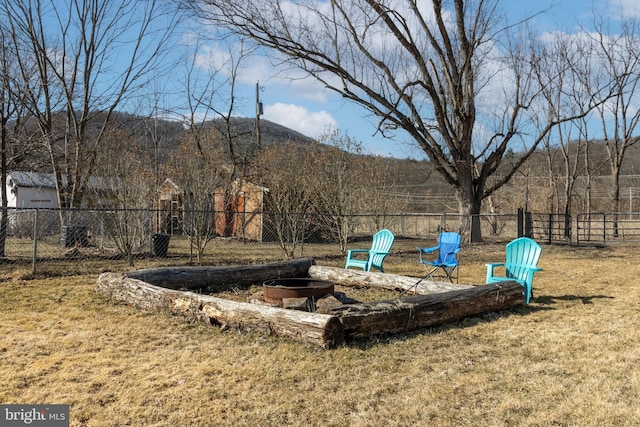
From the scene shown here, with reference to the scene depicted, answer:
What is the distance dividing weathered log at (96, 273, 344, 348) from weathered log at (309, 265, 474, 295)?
2446 millimetres

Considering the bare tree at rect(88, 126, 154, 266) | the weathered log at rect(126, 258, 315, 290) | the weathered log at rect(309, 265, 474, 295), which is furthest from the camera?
the bare tree at rect(88, 126, 154, 266)

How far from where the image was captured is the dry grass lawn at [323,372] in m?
3.10

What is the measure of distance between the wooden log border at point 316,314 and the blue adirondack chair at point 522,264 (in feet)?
1.41

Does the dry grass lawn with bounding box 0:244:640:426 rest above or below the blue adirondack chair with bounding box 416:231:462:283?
below

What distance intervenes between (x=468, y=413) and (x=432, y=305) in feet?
7.35

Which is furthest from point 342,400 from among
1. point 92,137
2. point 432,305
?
point 92,137

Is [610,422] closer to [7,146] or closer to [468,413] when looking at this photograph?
[468,413]

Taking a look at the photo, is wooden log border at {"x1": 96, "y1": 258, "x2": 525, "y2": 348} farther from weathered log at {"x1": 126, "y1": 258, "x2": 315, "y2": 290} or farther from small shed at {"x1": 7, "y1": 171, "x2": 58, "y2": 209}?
small shed at {"x1": 7, "y1": 171, "x2": 58, "y2": 209}

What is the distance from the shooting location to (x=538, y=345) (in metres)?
4.71

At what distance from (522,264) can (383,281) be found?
1999 mm

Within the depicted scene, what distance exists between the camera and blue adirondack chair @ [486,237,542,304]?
679 centimetres

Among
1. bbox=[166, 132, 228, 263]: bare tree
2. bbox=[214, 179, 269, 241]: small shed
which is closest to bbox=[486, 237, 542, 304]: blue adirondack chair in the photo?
bbox=[166, 132, 228, 263]: bare tree

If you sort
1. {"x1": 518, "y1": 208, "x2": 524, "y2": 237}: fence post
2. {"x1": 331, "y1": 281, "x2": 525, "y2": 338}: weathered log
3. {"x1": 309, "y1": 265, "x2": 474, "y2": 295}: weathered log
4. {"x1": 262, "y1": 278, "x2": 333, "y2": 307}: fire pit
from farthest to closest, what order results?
{"x1": 518, "y1": 208, "x2": 524, "y2": 237}: fence post → {"x1": 309, "y1": 265, "x2": 474, "y2": 295}: weathered log → {"x1": 262, "y1": 278, "x2": 333, "y2": 307}: fire pit → {"x1": 331, "y1": 281, "x2": 525, "y2": 338}: weathered log

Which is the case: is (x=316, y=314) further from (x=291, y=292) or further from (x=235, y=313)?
(x=291, y=292)
